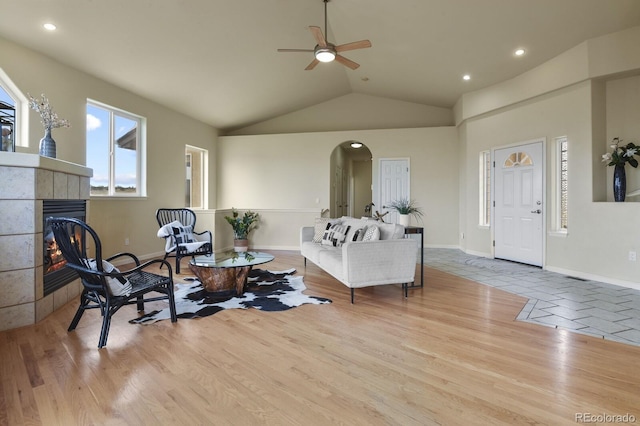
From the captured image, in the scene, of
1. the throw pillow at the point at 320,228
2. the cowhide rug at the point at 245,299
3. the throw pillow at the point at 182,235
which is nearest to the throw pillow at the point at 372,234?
the cowhide rug at the point at 245,299

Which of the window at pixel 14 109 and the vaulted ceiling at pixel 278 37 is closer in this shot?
the window at pixel 14 109

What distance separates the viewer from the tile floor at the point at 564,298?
2.89 meters

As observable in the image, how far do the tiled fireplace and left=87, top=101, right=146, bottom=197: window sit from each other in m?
2.44

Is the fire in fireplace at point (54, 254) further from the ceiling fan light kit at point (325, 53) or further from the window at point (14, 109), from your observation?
the ceiling fan light kit at point (325, 53)

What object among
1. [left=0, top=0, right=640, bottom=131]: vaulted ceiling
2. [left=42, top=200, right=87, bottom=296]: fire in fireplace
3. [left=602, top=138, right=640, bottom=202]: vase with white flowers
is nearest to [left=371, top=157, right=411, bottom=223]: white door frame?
[left=0, top=0, right=640, bottom=131]: vaulted ceiling

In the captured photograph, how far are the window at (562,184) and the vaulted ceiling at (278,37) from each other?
52.7 inches

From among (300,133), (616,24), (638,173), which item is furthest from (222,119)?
(638,173)

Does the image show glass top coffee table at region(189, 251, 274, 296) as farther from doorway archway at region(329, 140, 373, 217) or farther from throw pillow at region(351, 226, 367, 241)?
doorway archway at region(329, 140, 373, 217)

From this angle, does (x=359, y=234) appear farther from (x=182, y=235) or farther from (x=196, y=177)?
(x=196, y=177)

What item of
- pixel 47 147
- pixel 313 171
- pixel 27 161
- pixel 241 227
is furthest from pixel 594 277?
pixel 47 147

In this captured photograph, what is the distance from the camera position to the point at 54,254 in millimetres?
3299

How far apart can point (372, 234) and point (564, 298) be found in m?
2.22

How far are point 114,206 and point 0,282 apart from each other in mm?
2854

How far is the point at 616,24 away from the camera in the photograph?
4.10 meters
